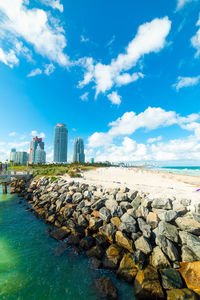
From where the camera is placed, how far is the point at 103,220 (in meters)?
8.30

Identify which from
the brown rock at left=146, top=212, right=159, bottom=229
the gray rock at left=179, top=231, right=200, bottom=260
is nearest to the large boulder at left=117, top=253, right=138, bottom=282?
the brown rock at left=146, top=212, right=159, bottom=229

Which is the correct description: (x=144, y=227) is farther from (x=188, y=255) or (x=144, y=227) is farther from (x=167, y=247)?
(x=188, y=255)

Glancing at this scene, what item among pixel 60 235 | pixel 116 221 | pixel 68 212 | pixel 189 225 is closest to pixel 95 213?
pixel 116 221

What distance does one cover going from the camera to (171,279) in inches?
177

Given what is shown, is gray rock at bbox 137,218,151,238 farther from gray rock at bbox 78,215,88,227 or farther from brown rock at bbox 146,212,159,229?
gray rock at bbox 78,215,88,227

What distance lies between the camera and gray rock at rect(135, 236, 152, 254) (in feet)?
18.6

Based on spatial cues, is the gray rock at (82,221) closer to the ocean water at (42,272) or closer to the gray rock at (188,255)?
the ocean water at (42,272)

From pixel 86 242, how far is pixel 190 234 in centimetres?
531

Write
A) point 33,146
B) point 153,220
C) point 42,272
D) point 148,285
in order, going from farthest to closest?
point 33,146 → point 153,220 → point 42,272 → point 148,285

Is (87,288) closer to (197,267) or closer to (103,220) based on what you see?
(103,220)

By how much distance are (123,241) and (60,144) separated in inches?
6221

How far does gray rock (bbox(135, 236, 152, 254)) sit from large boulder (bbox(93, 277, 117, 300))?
6.17 feet

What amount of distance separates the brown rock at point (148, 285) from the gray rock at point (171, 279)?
23cm

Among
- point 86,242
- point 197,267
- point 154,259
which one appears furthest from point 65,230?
point 197,267
